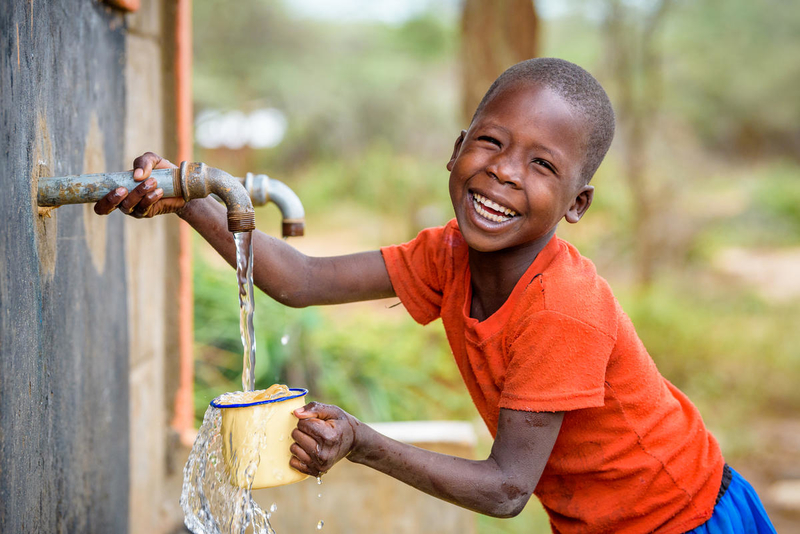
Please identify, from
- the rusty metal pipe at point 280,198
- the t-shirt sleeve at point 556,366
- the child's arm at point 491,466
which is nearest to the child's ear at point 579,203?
the t-shirt sleeve at point 556,366

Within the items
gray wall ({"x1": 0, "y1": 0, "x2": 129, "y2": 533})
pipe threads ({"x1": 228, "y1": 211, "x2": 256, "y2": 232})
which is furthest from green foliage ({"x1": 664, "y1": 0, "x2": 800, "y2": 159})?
pipe threads ({"x1": 228, "y1": 211, "x2": 256, "y2": 232})

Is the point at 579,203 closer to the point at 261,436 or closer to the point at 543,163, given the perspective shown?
the point at 543,163

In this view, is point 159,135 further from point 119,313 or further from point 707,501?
point 707,501

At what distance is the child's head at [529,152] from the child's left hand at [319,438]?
0.47 metres

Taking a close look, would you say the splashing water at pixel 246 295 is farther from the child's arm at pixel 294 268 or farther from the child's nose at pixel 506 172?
the child's nose at pixel 506 172

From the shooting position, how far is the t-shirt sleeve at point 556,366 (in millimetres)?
1360

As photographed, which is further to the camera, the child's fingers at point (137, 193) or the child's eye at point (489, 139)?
the child's eye at point (489, 139)

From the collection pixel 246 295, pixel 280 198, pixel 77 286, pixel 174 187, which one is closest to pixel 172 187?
pixel 174 187

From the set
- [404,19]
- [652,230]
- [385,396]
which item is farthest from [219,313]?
[404,19]

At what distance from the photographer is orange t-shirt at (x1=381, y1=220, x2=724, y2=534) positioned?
1.39 m

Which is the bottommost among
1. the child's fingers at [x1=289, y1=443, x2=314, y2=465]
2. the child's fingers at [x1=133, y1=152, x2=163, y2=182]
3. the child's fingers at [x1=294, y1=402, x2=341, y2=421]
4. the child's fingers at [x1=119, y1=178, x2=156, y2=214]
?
the child's fingers at [x1=289, y1=443, x2=314, y2=465]

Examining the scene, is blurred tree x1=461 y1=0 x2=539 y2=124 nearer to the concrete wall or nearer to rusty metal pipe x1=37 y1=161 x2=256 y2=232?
the concrete wall

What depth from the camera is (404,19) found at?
12.2 m

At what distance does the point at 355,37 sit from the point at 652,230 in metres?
6.49
